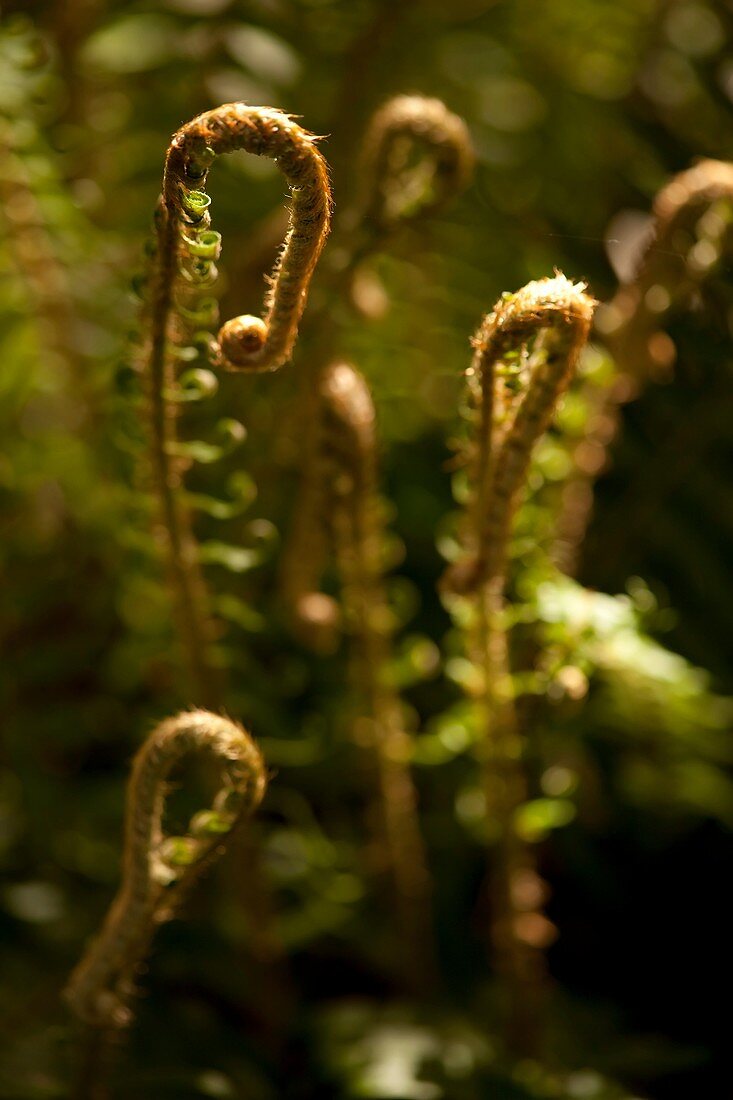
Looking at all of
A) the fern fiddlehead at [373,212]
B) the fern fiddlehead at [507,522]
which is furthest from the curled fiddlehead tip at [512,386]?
the fern fiddlehead at [373,212]

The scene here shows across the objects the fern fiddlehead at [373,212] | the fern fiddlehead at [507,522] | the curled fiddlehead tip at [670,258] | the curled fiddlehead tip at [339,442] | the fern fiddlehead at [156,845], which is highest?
the curled fiddlehead tip at [670,258]

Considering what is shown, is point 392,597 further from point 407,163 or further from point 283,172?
point 283,172

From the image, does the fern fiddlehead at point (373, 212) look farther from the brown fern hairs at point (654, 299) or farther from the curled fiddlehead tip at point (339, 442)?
the brown fern hairs at point (654, 299)

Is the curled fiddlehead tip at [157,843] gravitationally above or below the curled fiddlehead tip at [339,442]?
below

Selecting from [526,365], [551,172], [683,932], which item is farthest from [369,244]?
[683,932]

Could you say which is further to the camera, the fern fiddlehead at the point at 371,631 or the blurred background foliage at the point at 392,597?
the blurred background foliage at the point at 392,597

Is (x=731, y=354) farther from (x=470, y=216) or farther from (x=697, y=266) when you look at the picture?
(x=470, y=216)

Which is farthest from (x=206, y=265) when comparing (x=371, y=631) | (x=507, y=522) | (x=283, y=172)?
(x=371, y=631)
